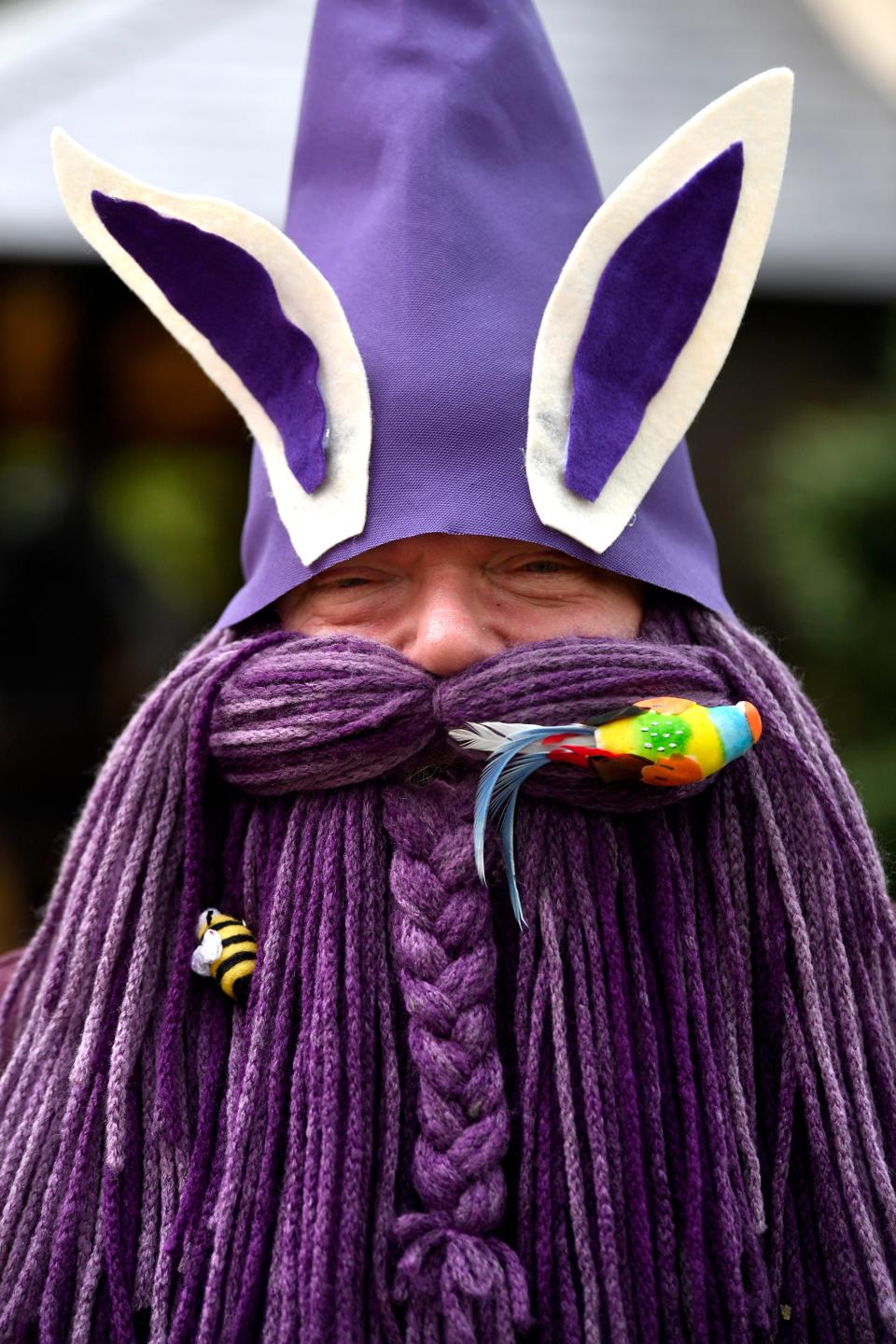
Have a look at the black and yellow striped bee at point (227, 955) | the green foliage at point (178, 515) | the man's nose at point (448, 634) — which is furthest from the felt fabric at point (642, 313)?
the green foliage at point (178, 515)

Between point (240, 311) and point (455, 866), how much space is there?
24.5 inches

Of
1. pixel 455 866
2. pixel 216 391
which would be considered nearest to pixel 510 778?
pixel 455 866

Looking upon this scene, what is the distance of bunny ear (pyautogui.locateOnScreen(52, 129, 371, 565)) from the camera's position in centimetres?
137

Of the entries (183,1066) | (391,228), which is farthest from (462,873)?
(391,228)

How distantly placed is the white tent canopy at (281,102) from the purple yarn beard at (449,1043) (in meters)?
2.10

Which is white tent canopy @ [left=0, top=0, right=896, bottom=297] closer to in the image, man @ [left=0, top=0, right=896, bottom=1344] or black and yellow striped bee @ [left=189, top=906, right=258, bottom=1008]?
man @ [left=0, top=0, right=896, bottom=1344]

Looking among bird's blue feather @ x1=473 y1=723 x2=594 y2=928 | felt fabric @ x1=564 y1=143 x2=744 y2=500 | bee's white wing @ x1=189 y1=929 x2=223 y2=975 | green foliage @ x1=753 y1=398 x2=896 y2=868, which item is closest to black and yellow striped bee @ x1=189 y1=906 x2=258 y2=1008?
bee's white wing @ x1=189 y1=929 x2=223 y2=975

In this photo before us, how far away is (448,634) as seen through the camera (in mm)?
1307

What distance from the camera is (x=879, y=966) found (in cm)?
133

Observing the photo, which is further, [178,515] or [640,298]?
[178,515]

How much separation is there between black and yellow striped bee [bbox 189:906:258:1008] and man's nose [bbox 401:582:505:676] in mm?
318

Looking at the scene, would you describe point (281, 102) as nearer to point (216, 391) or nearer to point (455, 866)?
point (216, 391)

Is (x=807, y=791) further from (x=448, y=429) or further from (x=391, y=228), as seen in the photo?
→ (x=391, y=228)

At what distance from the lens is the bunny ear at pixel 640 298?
135 centimetres
